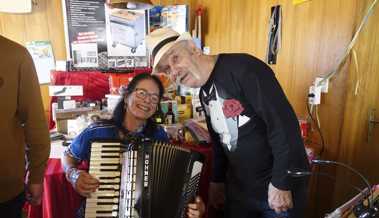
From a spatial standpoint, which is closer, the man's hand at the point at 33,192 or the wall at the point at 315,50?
the man's hand at the point at 33,192

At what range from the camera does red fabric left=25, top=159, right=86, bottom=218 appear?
1.45 meters

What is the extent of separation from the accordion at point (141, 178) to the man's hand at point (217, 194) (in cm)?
37

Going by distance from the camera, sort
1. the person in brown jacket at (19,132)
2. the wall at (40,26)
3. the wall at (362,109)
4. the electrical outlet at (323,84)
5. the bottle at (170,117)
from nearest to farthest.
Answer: the person in brown jacket at (19,132) → the wall at (362,109) → the electrical outlet at (323,84) → the bottle at (170,117) → the wall at (40,26)

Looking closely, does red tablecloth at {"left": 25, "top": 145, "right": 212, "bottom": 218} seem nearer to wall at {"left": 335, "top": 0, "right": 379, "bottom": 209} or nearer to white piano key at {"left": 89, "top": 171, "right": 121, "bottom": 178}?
white piano key at {"left": 89, "top": 171, "right": 121, "bottom": 178}

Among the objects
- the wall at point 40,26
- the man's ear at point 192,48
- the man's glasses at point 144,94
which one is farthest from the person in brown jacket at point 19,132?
the wall at point 40,26

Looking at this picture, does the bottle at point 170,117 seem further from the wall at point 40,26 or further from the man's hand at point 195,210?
the wall at point 40,26

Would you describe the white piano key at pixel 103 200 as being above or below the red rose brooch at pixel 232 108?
below

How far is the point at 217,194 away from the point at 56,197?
86cm

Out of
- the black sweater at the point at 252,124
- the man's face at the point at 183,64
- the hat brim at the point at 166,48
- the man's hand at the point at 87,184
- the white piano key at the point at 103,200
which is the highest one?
the hat brim at the point at 166,48

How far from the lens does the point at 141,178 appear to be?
1.06 meters

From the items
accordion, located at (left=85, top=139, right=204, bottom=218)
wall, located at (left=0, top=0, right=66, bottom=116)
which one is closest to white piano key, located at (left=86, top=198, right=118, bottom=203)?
accordion, located at (left=85, top=139, right=204, bottom=218)

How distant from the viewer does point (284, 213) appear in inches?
46.2

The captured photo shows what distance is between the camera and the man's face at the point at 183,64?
3.76ft

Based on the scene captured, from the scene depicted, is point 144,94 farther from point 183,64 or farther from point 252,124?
point 252,124
